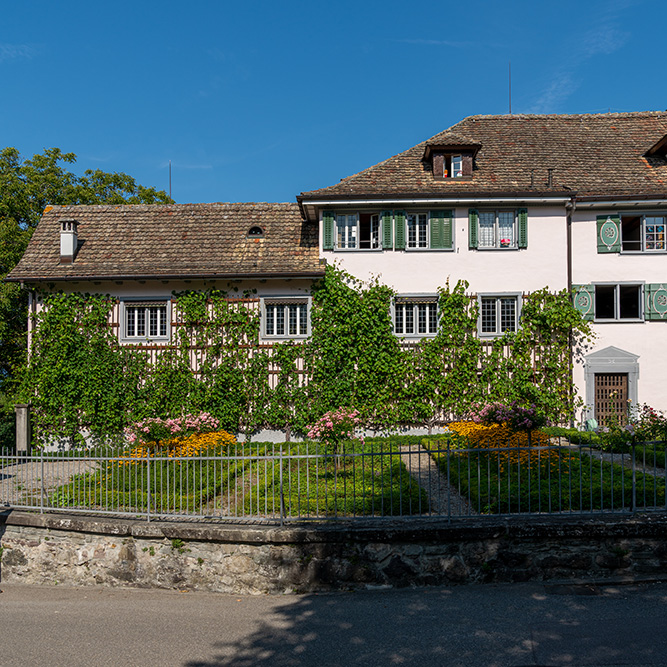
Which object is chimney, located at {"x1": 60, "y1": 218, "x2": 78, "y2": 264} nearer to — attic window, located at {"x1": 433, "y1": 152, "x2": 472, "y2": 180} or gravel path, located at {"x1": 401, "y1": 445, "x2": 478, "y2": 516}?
attic window, located at {"x1": 433, "y1": 152, "x2": 472, "y2": 180}

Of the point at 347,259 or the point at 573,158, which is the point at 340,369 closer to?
the point at 347,259

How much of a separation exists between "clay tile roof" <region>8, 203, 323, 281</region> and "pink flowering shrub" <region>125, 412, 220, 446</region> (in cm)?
418

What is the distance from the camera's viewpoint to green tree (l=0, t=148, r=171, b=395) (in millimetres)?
Answer: 22156

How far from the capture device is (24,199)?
2612 centimetres

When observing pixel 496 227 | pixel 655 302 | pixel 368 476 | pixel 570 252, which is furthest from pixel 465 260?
pixel 368 476

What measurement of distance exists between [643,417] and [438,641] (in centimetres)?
1270

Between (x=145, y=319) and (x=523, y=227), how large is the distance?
11538 mm

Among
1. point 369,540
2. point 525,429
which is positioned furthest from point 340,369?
point 369,540

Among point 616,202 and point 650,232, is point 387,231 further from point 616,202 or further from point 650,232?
point 650,232

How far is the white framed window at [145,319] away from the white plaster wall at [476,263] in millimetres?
5108

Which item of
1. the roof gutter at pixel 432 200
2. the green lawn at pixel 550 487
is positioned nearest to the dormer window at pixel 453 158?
the roof gutter at pixel 432 200

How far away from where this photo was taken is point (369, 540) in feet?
23.8

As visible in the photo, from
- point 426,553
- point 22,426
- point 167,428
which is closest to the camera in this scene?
point 426,553

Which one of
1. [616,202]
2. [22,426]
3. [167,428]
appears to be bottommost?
[22,426]
